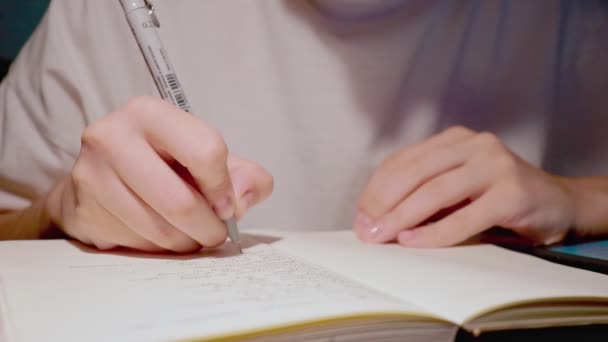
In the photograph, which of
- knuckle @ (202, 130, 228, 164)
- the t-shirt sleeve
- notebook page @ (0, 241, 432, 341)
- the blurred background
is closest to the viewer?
notebook page @ (0, 241, 432, 341)

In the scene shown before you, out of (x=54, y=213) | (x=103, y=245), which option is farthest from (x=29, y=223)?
(x=103, y=245)

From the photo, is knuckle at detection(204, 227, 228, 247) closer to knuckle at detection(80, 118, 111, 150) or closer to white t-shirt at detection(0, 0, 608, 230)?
knuckle at detection(80, 118, 111, 150)

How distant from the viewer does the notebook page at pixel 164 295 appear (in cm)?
23

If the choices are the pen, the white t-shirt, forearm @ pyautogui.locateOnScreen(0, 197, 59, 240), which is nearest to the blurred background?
the white t-shirt

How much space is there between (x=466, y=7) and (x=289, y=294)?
1.81 ft

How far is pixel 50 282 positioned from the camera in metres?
0.29

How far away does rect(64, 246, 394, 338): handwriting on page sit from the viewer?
24 centimetres

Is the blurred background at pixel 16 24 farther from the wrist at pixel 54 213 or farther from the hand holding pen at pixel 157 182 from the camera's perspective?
the hand holding pen at pixel 157 182

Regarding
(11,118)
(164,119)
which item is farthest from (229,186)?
(11,118)

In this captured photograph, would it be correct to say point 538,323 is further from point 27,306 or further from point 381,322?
point 27,306

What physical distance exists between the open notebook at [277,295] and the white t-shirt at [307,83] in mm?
259

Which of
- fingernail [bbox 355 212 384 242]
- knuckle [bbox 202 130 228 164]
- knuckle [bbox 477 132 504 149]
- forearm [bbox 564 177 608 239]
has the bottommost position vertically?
fingernail [bbox 355 212 384 242]

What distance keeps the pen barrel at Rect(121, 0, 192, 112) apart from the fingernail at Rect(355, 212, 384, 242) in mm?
189

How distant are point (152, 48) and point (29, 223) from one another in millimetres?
253
